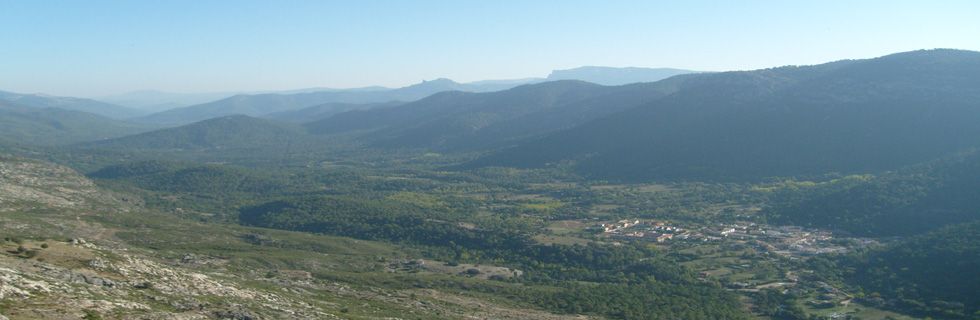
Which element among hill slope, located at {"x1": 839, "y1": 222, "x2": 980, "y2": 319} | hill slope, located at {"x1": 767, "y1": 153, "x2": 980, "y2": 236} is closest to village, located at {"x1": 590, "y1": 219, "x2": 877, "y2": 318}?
hill slope, located at {"x1": 839, "y1": 222, "x2": 980, "y2": 319}

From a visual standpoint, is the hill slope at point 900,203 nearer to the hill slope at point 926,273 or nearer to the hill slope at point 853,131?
the hill slope at point 926,273

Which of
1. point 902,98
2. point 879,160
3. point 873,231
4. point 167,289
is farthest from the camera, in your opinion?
point 902,98

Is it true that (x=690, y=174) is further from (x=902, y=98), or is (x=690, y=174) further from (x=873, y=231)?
(x=873, y=231)

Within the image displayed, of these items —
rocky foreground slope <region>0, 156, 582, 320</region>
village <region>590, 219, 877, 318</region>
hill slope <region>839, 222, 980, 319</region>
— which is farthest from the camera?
village <region>590, 219, 877, 318</region>

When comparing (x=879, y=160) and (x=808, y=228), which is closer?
(x=808, y=228)

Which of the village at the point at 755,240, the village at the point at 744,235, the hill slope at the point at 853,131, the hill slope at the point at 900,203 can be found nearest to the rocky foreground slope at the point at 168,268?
the village at the point at 755,240

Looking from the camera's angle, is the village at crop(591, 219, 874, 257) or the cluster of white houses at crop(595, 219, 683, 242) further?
the cluster of white houses at crop(595, 219, 683, 242)

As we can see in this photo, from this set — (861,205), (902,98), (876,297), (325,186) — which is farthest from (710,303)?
(902,98)

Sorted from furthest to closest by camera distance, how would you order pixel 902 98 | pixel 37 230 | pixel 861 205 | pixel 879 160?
pixel 902 98, pixel 879 160, pixel 861 205, pixel 37 230

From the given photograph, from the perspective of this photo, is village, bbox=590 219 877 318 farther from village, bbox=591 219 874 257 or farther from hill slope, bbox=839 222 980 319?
hill slope, bbox=839 222 980 319

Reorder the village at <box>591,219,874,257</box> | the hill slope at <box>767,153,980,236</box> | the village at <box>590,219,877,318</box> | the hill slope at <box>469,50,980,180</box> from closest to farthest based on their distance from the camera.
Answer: the village at <box>590,219,877,318</box>
the village at <box>591,219,874,257</box>
the hill slope at <box>767,153,980,236</box>
the hill slope at <box>469,50,980,180</box>

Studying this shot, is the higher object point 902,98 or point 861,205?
point 902,98
